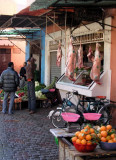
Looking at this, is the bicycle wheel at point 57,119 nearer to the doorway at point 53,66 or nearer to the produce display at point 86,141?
the produce display at point 86,141

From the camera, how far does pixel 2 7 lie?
25.1 meters

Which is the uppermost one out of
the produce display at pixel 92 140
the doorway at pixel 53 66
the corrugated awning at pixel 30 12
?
the corrugated awning at pixel 30 12

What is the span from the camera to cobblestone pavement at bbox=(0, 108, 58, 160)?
6293 millimetres

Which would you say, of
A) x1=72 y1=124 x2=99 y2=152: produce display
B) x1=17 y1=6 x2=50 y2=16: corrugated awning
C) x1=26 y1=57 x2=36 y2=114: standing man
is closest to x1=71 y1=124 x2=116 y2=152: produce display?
x1=72 y1=124 x2=99 y2=152: produce display

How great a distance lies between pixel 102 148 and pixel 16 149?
2956 mm

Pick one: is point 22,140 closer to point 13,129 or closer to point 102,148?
point 13,129

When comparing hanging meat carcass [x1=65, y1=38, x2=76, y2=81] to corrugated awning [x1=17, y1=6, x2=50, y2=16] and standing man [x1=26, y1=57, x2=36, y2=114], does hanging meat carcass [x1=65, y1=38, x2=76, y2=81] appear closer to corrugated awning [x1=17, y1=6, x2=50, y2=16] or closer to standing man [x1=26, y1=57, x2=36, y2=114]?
corrugated awning [x1=17, y1=6, x2=50, y2=16]

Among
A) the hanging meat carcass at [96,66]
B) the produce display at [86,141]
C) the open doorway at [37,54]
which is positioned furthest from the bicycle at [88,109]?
the open doorway at [37,54]

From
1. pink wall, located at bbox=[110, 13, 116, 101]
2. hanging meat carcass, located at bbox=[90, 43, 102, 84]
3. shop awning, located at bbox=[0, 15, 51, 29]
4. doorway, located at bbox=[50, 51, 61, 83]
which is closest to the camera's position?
hanging meat carcass, located at bbox=[90, 43, 102, 84]

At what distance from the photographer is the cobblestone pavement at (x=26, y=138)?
629cm

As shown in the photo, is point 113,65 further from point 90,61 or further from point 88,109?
point 88,109

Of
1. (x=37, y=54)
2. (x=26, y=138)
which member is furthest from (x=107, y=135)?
(x=37, y=54)

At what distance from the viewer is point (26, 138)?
757cm

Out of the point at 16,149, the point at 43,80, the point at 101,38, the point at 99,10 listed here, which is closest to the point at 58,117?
the point at 16,149
